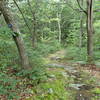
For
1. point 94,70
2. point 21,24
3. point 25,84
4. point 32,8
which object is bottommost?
point 94,70

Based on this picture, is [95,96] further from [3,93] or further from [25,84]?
[3,93]

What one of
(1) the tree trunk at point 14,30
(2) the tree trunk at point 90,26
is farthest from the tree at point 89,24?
(1) the tree trunk at point 14,30

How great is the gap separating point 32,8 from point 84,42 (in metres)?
6.62

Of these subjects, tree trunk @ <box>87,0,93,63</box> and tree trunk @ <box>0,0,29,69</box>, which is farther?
tree trunk @ <box>87,0,93,63</box>

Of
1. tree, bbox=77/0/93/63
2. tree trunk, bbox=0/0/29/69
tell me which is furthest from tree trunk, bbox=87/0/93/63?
tree trunk, bbox=0/0/29/69

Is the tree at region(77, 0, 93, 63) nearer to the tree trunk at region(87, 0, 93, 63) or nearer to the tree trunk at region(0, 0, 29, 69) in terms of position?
the tree trunk at region(87, 0, 93, 63)

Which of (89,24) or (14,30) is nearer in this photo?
(14,30)

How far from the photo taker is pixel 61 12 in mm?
18484

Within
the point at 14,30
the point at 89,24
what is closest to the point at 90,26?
the point at 89,24

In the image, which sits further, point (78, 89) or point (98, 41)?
point (98, 41)

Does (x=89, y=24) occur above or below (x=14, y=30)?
above

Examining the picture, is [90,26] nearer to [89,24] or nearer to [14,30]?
[89,24]

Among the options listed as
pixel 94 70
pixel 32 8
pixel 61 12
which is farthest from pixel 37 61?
pixel 61 12

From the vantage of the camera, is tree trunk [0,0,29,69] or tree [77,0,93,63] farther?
tree [77,0,93,63]
